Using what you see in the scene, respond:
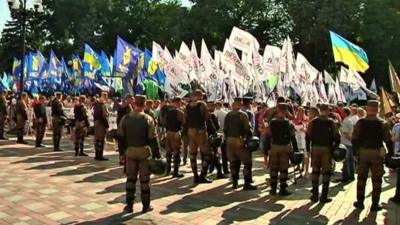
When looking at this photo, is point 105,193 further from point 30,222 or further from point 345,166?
point 345,166

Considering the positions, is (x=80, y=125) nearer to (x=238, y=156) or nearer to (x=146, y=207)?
(x=238, y=156)

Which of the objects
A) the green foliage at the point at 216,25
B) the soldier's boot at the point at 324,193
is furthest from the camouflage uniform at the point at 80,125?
the green foliage at the point at 216,25

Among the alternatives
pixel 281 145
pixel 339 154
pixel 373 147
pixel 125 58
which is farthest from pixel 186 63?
pixel 373 147

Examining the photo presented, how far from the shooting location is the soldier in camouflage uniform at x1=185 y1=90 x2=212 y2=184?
10906 millimetres

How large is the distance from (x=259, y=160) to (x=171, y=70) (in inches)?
226

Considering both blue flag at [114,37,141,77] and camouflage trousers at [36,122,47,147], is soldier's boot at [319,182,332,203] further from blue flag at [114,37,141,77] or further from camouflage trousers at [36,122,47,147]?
blue flag at [114,37,141,77]

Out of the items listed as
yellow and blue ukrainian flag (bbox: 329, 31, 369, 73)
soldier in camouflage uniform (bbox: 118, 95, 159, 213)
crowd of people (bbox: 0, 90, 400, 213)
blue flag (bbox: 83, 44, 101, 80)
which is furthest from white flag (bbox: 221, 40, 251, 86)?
blue flag (bbox: 83, 44, 101, 80)

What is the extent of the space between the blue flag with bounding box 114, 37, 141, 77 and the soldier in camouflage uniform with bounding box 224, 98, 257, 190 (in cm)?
1184

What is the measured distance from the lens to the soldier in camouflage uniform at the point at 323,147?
9.52m

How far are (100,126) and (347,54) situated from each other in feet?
22.9

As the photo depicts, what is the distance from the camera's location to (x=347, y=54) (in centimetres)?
1361

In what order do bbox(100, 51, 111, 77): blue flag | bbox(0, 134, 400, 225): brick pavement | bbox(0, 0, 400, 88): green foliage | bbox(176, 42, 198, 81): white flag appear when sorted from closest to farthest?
bbox(0, 134, 400, 225): brick pavement, bbox(176, 42, 198, 81): white flag, bbox(100, 51, 111, 77): blue flag, bbox(0, 0, 400, 88): green foliage

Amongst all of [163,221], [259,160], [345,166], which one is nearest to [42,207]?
[163,221]

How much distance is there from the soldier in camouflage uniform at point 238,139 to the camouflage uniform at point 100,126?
4.79m
